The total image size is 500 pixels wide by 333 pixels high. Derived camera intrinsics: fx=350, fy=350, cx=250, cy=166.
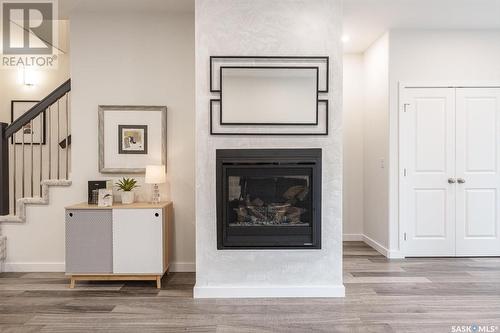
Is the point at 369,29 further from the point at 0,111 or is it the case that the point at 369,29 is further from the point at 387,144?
the point at 0,111

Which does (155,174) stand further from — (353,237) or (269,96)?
(353,237)

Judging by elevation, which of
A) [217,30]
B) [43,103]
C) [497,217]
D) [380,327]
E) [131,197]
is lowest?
[380,327]

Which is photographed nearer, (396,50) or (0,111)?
(396,50)

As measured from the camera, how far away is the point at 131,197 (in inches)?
141

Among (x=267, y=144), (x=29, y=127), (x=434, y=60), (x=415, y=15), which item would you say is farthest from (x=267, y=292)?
(x=29, y=127)

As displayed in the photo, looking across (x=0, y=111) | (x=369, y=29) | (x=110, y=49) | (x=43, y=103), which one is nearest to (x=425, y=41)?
(x=369, y=29)

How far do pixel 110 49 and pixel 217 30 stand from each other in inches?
58.0

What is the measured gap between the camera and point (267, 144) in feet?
10.0

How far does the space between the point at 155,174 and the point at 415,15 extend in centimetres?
328

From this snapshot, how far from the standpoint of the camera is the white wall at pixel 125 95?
380 cm

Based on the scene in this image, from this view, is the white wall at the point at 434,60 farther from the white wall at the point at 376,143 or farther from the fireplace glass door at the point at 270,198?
the fireplace glass door at the point at 270,198

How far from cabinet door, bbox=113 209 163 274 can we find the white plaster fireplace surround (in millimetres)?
480

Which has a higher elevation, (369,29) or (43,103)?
(369,29)

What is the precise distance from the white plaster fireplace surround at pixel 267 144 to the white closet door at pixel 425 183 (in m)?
1.69
